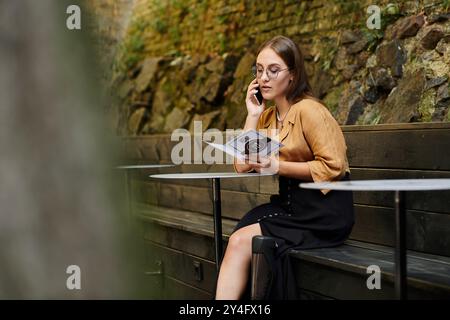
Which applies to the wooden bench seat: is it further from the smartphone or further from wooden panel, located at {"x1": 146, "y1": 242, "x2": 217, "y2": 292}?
the smartphone

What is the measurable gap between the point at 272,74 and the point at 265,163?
1.61 feet

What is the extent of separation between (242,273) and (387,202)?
96 cm

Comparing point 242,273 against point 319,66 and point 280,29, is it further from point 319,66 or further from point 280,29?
point 280,29

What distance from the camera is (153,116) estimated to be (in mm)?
8062

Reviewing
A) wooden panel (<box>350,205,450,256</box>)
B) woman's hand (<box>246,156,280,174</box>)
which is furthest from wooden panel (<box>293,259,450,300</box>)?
wooden panel (<box>350,205,450,256</box>)

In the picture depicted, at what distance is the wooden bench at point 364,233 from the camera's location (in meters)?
3.05

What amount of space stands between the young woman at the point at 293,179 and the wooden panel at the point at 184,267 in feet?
4.47

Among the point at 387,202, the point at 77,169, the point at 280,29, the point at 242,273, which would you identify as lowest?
the point at 242,273

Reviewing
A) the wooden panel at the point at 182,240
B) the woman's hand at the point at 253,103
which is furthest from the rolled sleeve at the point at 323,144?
the wooden panel at the point at 182,240

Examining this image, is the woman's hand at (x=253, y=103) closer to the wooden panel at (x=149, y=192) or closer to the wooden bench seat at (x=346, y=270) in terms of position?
the wooden bench seat at (x=346, y=270)

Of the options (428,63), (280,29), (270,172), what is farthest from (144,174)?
(270,172)

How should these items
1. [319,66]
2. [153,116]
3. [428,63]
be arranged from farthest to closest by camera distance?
[153,116] → [319,66] → [428,63]

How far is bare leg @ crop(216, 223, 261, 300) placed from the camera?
3.15 meters

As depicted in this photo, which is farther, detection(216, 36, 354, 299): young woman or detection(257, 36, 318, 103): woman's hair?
detection(257, 36, 318, 103): woman's hair
